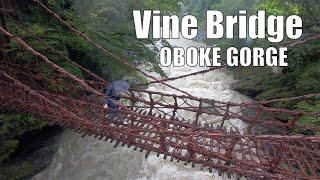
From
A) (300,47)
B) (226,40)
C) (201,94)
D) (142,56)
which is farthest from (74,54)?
(226,40)

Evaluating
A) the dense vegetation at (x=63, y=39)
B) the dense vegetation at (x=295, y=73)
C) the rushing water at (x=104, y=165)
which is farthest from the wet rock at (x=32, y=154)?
the dense vegetation at (x=295, y=73)

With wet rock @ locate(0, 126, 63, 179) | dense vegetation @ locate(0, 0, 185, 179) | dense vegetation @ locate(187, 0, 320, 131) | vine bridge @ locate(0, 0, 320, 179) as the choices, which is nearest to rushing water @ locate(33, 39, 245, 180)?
wet rock @ locate(0, 126, 63, 179)

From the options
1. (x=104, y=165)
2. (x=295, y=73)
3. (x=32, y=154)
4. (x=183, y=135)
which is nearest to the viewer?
(x=183, y=135)

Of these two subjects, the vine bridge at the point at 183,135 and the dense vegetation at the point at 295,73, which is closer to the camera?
the vine bridge at the point at 183,135

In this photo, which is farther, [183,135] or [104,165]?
[104,165]

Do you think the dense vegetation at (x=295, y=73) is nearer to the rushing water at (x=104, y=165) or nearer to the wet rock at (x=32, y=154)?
the rushing water at (x=104, y=165)

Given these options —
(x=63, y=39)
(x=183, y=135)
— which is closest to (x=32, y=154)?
(x=63, y=39)

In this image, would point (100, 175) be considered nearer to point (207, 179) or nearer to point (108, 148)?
point (108, 148)

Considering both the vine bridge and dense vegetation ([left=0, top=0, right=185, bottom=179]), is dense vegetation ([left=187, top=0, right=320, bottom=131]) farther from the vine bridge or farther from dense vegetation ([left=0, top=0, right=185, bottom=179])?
dense vegetation ([left=0, top=0, right=185, bottom=179])

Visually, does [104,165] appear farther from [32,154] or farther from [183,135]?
[183,135]
